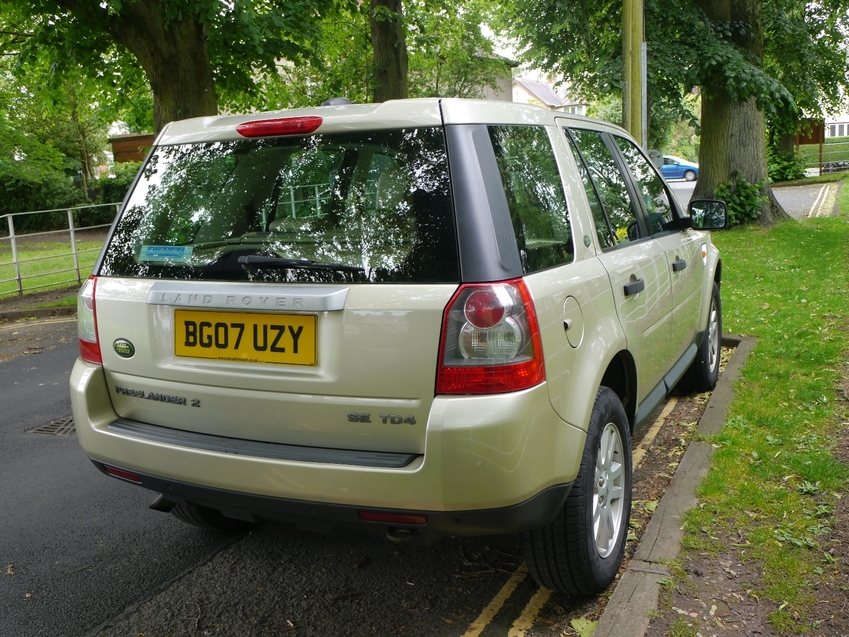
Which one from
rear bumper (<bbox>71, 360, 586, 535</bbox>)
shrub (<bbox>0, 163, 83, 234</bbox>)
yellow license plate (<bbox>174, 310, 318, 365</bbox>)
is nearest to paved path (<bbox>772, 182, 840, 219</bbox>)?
rear bumper (<bbox>71, 360, 586, 535</bbox>)

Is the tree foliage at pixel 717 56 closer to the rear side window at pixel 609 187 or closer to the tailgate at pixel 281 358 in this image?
the rear side window at pixel 609 187

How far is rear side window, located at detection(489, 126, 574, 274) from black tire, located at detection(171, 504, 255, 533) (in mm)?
1934

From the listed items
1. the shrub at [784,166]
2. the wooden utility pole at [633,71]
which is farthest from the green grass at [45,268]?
the shrub at [784,166]

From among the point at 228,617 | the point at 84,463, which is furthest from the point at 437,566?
the point at 84,463

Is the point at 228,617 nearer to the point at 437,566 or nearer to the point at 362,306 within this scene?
the point at 437,566

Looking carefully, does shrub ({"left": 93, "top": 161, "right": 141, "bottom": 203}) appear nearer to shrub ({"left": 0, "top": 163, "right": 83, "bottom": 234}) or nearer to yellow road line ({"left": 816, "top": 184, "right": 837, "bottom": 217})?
shrub ({"left": 0, "top": 163, "right": 83, "bottom": 234})

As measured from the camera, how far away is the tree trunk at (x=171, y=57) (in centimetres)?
1060

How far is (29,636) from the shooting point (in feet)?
10.2

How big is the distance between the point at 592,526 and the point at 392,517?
2.70ft

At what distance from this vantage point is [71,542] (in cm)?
392

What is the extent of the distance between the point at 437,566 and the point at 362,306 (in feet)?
4.94

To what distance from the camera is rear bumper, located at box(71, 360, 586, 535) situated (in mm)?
2494

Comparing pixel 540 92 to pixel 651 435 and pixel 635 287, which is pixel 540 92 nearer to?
pixel 651 435

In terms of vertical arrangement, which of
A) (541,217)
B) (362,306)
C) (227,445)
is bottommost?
(227,445)
